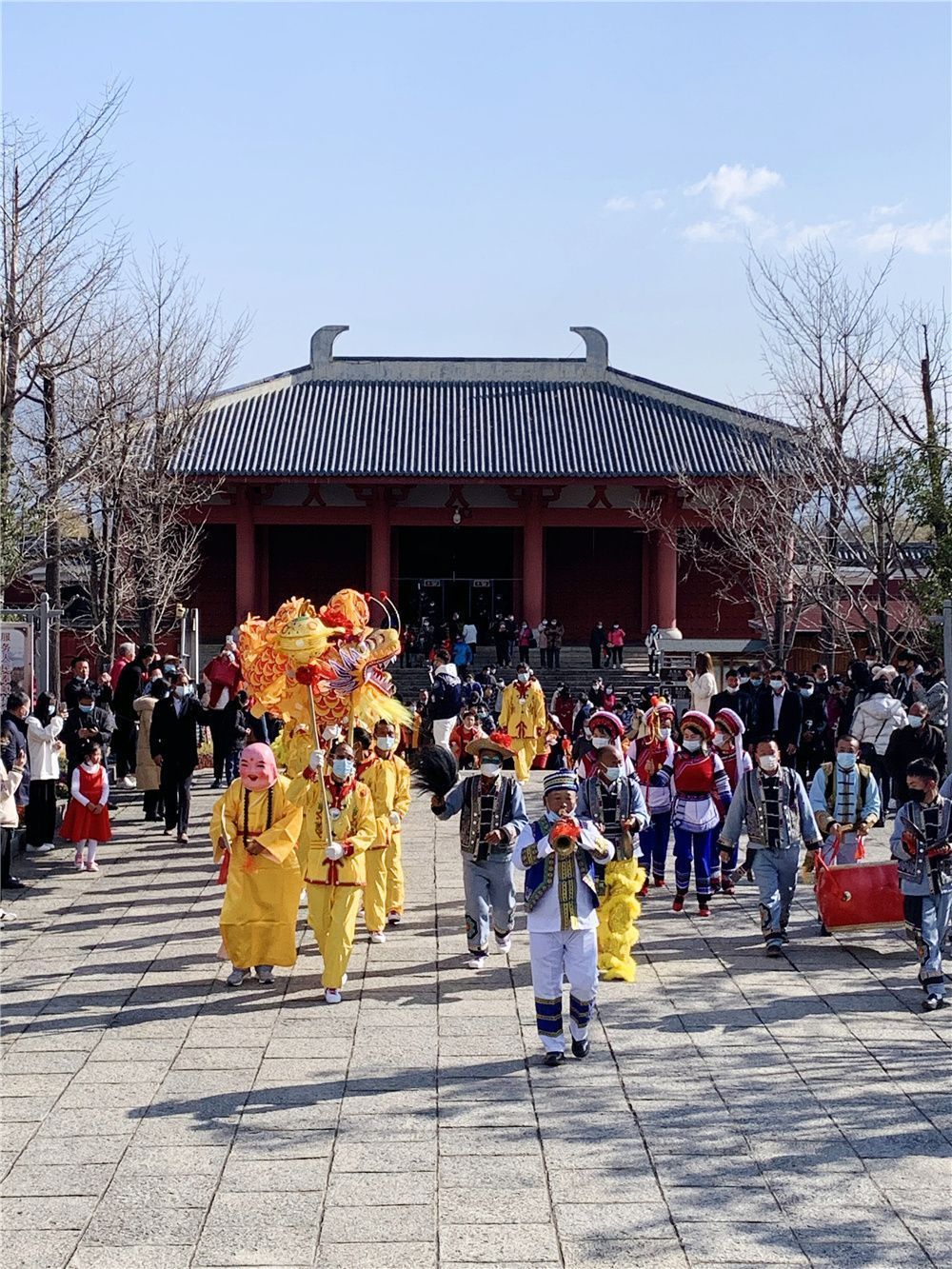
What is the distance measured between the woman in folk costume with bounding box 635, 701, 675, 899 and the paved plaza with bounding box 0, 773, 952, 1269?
1.81 m

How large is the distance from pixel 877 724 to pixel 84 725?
8.20m

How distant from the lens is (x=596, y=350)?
3638 cm

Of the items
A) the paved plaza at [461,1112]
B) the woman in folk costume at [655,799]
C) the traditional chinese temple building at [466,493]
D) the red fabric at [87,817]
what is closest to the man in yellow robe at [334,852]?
the paved plaza at [461,1112]

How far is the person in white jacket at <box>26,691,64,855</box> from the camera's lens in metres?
12.5

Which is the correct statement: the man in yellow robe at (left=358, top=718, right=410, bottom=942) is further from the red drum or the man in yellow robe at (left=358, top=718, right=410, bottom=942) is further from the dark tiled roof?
the dark tiled roof

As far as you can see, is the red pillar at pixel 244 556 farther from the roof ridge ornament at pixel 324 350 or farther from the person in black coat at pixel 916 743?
the person in black coat at pixel 916 743

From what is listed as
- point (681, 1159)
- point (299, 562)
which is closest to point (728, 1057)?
point (681, 1159)

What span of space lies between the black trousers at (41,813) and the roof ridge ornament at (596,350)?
2584cm

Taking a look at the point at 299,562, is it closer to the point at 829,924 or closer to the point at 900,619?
the point at 900,619

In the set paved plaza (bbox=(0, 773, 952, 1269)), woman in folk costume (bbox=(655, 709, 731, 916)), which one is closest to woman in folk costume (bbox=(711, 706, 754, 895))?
woman in folk costume (bbox=(655, 709, 731, 916))

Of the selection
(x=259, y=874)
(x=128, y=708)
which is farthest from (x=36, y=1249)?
(x=128, y=708)

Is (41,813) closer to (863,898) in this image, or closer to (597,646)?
(863,898)

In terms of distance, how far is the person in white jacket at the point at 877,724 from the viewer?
14.2 meters

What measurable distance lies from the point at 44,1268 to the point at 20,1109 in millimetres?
1694
